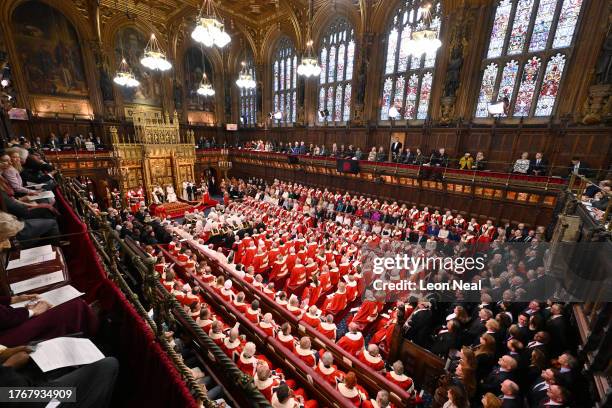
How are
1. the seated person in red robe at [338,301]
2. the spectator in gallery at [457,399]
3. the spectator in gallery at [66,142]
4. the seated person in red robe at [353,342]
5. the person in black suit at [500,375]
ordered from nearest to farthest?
the spectator in gallery at [457,399] < the person in black suit at [500,375] < the seated person in red robe at [353,342] < the seated person in red robe at [338,301] < the spectator in gallery at [66,142]

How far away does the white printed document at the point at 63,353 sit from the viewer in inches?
57.1

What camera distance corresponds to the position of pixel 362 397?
158 inches

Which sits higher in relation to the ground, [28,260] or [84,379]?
[84,379]

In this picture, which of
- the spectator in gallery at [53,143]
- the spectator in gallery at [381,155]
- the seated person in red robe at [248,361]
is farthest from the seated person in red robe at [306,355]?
the spectator in gallery at [53,143]

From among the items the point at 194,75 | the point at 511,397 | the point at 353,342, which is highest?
the point at 194,75

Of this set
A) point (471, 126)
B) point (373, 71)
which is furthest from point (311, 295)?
point (373, 71)

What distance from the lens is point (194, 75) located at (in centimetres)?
2245

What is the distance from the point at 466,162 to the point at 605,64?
538 cm

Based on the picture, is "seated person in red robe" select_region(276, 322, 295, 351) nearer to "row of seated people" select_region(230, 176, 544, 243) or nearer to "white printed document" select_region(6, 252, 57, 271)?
"white printed document" select_region(6, 252, 57, 271)

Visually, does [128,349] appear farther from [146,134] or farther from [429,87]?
[146,134]

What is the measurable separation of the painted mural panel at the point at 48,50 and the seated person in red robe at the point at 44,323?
21.4m

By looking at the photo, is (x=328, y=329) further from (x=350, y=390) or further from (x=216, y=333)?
(x=216, y=333)

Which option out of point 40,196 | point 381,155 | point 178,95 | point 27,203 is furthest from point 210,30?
point 178,95

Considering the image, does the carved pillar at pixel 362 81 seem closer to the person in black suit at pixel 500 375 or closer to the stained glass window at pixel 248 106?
the stained glass window at pixel 248 106
